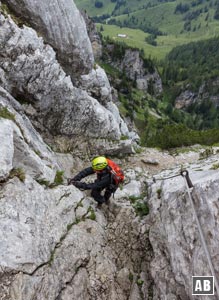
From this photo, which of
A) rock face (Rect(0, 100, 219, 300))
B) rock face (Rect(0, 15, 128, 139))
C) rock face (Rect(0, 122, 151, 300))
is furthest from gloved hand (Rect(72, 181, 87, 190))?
rock face (Rect(0, 15, 128, 139))

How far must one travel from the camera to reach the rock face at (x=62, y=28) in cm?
1822

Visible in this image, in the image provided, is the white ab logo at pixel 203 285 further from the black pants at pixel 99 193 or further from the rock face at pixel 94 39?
the rock face at pixel 94 39

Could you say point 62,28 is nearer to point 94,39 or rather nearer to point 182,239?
point 182,239

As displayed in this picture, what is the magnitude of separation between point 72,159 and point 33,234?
10582 millimetres

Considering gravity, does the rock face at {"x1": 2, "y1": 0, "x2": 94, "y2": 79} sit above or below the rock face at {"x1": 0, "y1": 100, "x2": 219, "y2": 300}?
above

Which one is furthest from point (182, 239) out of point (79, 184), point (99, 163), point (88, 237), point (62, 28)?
point (62, 28)

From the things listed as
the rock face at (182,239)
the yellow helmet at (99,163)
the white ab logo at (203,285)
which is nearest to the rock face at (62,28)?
the yellow helmet at (99,163)

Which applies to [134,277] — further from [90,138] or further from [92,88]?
[92,88]

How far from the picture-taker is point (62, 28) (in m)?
20.0

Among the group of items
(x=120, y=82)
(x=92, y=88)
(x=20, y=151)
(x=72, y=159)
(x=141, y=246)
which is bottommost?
(x=120, y=82)

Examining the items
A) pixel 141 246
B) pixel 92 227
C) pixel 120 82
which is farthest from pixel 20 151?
pixel 120 82

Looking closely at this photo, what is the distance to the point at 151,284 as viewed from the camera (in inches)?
458

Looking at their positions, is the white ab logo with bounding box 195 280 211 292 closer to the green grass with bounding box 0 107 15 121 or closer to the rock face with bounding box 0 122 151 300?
the rock face with bounding box 0 122 151 300

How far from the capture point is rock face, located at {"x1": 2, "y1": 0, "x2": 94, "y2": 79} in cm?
1822
